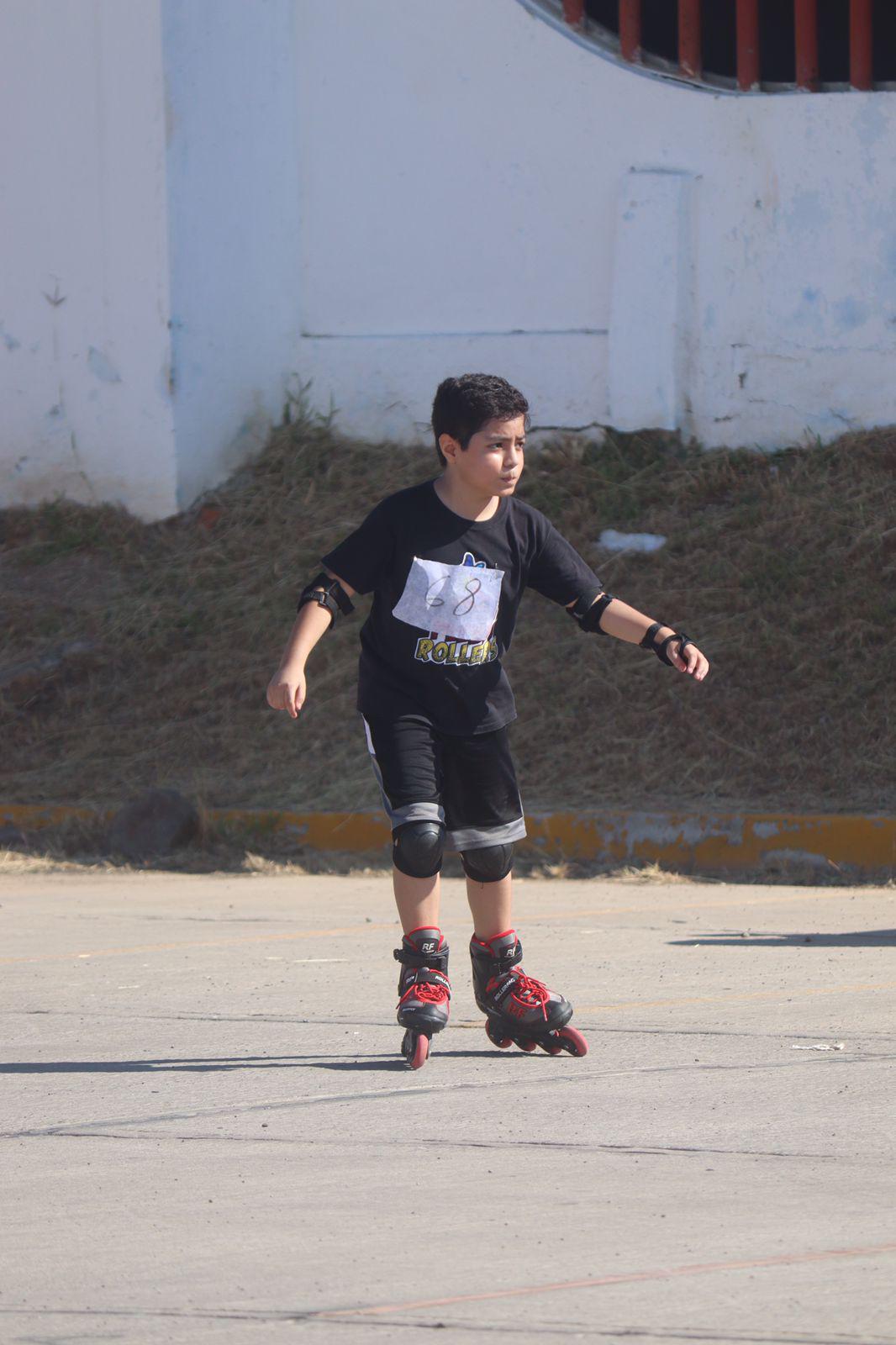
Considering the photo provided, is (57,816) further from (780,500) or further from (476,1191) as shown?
(476,1191)

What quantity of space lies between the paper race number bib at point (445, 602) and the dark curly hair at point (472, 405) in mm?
274

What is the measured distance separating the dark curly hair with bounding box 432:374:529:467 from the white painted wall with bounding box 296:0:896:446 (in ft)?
23.1

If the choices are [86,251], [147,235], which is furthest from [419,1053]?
[86,251]

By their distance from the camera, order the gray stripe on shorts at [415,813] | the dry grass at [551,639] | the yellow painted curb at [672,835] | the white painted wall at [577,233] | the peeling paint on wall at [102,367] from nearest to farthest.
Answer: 1. the gray stripe on shorts at [415,813]
2. the yellow painted curb at [672,835]
3. the dry grass at [551,639]
4. the white painted wall at [577,233]
5. the peeling paint on wall at [102,367]

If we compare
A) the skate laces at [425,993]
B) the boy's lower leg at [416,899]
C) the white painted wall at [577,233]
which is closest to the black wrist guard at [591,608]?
the boy's lower leg at [416,899]

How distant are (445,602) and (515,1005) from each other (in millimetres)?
980

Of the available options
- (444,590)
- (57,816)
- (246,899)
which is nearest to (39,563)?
(57,816)

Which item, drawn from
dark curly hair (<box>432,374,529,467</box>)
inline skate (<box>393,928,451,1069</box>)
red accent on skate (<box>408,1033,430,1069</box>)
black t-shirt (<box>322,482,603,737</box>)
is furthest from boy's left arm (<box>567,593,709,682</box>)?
red accent on skate (<box>408,1033,430,1069</box>)

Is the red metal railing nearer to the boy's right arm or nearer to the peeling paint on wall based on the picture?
the peeling paint on wall

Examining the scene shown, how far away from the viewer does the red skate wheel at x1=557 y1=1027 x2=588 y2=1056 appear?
5073 mm

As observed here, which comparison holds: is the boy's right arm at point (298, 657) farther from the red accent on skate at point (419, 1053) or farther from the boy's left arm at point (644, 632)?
the red accent on skate at point (419, 1053)

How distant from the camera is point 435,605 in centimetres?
506

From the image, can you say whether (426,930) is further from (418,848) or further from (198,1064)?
(198,1064)

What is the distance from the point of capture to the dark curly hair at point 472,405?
5.12 meters
